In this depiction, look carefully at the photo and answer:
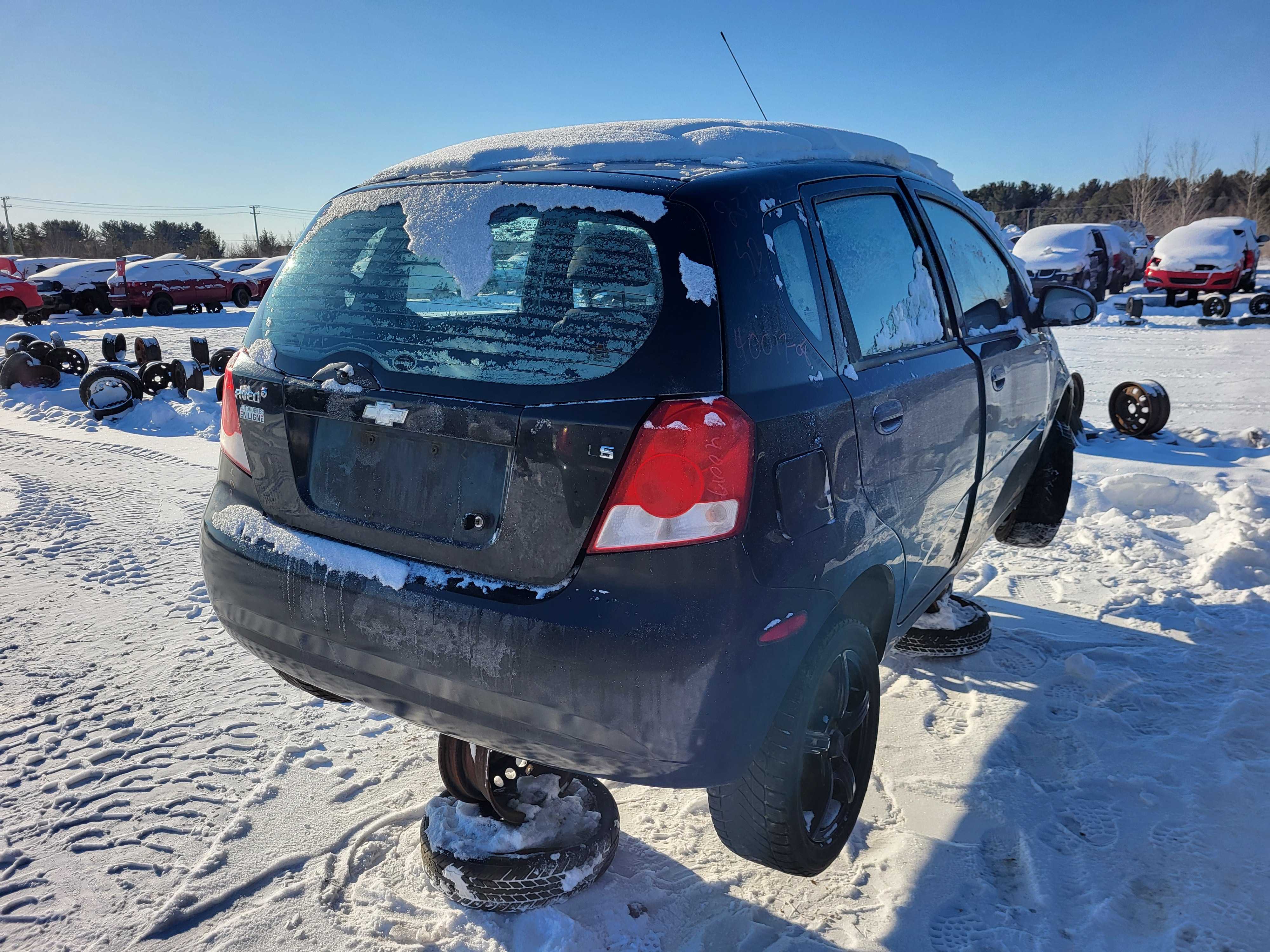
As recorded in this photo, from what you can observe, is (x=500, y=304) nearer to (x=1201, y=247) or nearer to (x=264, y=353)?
(x=264, y=353)

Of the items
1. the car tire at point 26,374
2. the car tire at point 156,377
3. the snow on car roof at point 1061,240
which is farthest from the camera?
the snow on car roof at point 1061,240

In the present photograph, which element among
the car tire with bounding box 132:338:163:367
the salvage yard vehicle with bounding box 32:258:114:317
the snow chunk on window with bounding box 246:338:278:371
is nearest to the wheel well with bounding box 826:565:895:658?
the snow chunk on window with bounding box 246:338:278:371

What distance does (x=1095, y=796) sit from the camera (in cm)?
286

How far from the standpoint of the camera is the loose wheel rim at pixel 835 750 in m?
2.24

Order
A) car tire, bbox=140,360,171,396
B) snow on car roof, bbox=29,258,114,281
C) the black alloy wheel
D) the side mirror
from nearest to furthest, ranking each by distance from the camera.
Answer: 1. the side mirror
2. the black alloy wheel
3. car tire, bbox=140,360,171,396
4. snow on car roof, bbox=29,258,114,281

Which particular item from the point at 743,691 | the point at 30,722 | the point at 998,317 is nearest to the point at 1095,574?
the point at 998,317

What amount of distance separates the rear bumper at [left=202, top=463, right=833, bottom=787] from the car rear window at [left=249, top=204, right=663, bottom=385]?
1.58 ft

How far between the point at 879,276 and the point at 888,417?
1.68 ft

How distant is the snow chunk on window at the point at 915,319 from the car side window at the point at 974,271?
236mm

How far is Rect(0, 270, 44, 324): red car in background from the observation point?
21.8 meters

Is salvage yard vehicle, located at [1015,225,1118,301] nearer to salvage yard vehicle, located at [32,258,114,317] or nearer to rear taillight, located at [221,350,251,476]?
rear taillight, located at [221,350,251,476]

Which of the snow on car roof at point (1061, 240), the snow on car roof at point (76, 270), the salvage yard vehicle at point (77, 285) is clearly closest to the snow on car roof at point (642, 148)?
the snow on car roof at point (1061, 240)

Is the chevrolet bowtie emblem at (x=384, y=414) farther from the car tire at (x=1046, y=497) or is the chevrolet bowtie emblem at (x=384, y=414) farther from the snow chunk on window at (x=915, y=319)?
the car tire at (x=1046, y=497)

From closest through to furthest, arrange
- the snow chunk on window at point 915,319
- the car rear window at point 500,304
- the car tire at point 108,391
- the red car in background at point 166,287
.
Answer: the car rear window at point 500,304, the snow chunk on window at point 915,319, the car tire at point 108,391, the red car in background at point 166,287
